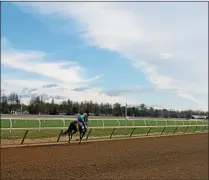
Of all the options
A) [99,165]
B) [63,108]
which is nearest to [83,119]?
[99,165]

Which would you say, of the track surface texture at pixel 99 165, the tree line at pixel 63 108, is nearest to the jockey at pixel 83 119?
the track surface texture at pixel 99 165

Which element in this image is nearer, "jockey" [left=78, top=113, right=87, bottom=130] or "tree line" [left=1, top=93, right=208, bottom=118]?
"jockey" [left=78, top=113, right=87, bottom=130]

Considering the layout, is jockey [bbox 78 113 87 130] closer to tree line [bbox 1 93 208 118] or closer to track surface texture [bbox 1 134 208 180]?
track surface texture [bbox 1 134 208 180]

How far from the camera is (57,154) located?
12.1 meters

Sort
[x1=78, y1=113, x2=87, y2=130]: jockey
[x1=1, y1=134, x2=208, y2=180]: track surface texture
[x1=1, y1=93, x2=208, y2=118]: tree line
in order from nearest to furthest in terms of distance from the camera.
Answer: [x1=1, y1=134, x2=208, y2=180]: track surface texture < [x1=78, y1=113, x2=87, y2=130]: jockey < [x1=1, y1=93, x2=208, y2=118]: tree line

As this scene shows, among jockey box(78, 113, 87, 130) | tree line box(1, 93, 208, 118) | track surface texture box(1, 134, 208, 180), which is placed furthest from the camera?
tree line box(1, 93, 208, 118)

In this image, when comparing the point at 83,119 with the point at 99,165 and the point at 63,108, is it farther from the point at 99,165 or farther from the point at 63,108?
the point at 63,108

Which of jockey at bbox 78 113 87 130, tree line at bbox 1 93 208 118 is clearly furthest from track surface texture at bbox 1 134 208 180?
tree line at bbox 1 93 208 118

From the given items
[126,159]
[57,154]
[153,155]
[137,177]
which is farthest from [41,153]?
[137,177]

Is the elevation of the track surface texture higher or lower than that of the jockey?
lower

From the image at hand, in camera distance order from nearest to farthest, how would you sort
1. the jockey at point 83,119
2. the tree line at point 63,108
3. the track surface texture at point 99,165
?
1. the track surface texture at point 99,165
2. the jockey at point 83,119
3. the tree line at point 63,108

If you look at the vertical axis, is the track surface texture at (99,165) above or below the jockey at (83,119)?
below

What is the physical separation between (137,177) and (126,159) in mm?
3044

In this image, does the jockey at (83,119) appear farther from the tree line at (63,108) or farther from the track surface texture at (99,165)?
the tree line at (63,108)
